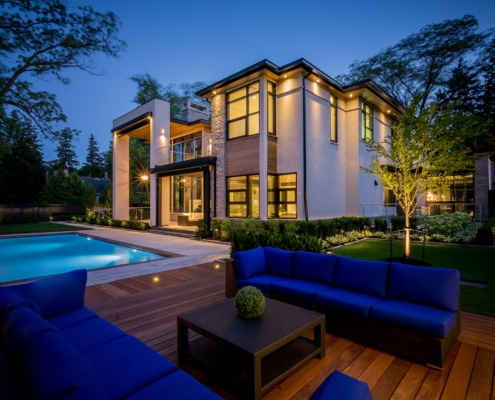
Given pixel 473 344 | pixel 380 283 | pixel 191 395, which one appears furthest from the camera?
pixel 380 283

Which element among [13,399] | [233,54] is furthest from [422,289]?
[233,54]

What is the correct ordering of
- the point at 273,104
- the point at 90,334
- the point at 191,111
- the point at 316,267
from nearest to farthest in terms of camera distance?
the point at 90,334, the point at 316,267, the point at 273,104, the point at 191,111

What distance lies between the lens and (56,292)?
3.00 m

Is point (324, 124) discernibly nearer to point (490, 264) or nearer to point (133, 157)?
point (490, 264)

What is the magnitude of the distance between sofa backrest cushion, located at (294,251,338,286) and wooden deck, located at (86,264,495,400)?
910 mm

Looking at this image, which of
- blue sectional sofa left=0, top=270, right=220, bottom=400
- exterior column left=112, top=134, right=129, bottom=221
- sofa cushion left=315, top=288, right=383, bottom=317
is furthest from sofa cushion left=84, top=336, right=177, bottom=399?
exterior column left=112, top=134, right=129, bottom=221

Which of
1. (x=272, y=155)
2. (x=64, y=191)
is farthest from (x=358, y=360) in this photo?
(x=64, y=191)

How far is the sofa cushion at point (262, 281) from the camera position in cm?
439

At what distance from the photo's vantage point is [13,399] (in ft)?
3.90

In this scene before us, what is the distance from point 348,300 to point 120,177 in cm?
1943

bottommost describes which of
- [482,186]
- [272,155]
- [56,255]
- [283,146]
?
[56,255]

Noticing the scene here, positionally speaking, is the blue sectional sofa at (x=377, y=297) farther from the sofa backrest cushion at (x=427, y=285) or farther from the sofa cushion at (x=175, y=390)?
the sofa cushion at (x=175, y=390)

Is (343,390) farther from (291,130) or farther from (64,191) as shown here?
(64,191)

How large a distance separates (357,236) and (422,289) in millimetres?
8489
